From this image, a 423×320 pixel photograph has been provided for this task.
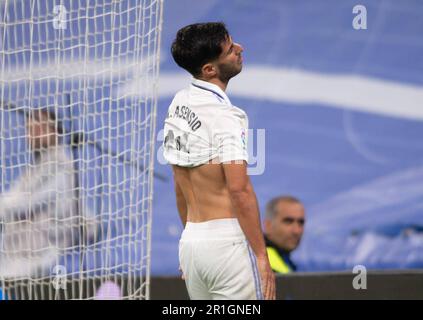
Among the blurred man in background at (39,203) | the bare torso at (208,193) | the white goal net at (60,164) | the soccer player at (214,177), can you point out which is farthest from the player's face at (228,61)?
the blurred man in background at (39,203)

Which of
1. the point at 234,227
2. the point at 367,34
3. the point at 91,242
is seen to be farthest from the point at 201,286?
the point at 367,34

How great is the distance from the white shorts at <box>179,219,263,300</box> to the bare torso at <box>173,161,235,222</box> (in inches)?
1.5

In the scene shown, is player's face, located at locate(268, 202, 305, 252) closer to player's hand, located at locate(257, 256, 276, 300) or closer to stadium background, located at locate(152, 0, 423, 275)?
stadium background, located at locate(152, 0, 423, 275)

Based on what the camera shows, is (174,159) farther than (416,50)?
No

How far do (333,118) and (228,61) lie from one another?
3309 mm

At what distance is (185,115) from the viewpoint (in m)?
4.25

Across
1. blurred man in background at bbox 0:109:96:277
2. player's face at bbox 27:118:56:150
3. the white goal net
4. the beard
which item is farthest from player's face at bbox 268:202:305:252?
the beard

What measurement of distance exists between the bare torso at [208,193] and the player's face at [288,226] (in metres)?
3.20

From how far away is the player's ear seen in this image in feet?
14.0

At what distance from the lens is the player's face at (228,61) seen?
427 cm

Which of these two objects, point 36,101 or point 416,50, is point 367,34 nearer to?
point 416,50

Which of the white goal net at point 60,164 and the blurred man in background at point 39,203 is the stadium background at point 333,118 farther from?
the blurred man in background at point 39,203

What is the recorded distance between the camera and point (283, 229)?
7391 mm
